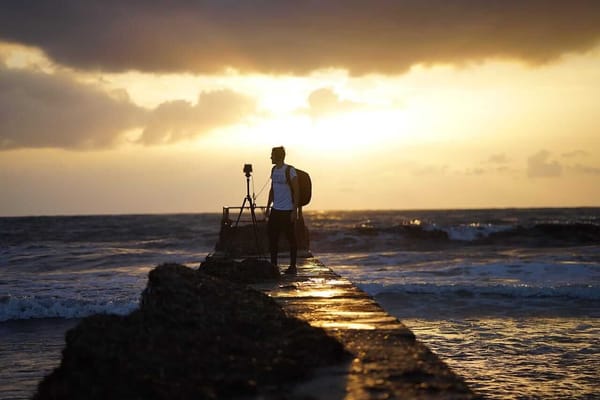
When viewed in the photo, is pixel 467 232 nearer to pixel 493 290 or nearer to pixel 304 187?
pixel 493 290

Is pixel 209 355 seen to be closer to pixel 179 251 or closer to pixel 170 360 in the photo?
pixel 170 360

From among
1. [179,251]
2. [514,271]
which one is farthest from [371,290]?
[179,251]

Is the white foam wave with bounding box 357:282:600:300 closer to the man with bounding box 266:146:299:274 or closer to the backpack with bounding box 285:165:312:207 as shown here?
the backpack with bounding box 285:165:312:207

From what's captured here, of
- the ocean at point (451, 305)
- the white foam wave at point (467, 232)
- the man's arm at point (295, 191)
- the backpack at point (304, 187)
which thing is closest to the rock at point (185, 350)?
the ocean at point (451, 305)

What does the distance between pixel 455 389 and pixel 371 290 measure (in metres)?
12.7

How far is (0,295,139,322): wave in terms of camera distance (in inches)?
496

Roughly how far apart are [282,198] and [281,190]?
12 cm

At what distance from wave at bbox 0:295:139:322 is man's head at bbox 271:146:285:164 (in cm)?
544

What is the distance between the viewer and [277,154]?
874cm

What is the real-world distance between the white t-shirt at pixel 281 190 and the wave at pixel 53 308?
5129mm

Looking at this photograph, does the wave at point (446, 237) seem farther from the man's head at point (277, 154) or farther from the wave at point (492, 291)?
the man's head at point (277, 154)

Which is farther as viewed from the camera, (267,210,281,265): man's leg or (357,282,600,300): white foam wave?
(357,282,600,300): white foam wave

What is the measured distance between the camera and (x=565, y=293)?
14297 millimetres

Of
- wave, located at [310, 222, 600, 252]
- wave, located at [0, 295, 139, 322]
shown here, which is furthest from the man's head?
wave, located at [310, 222, 600, 252]
